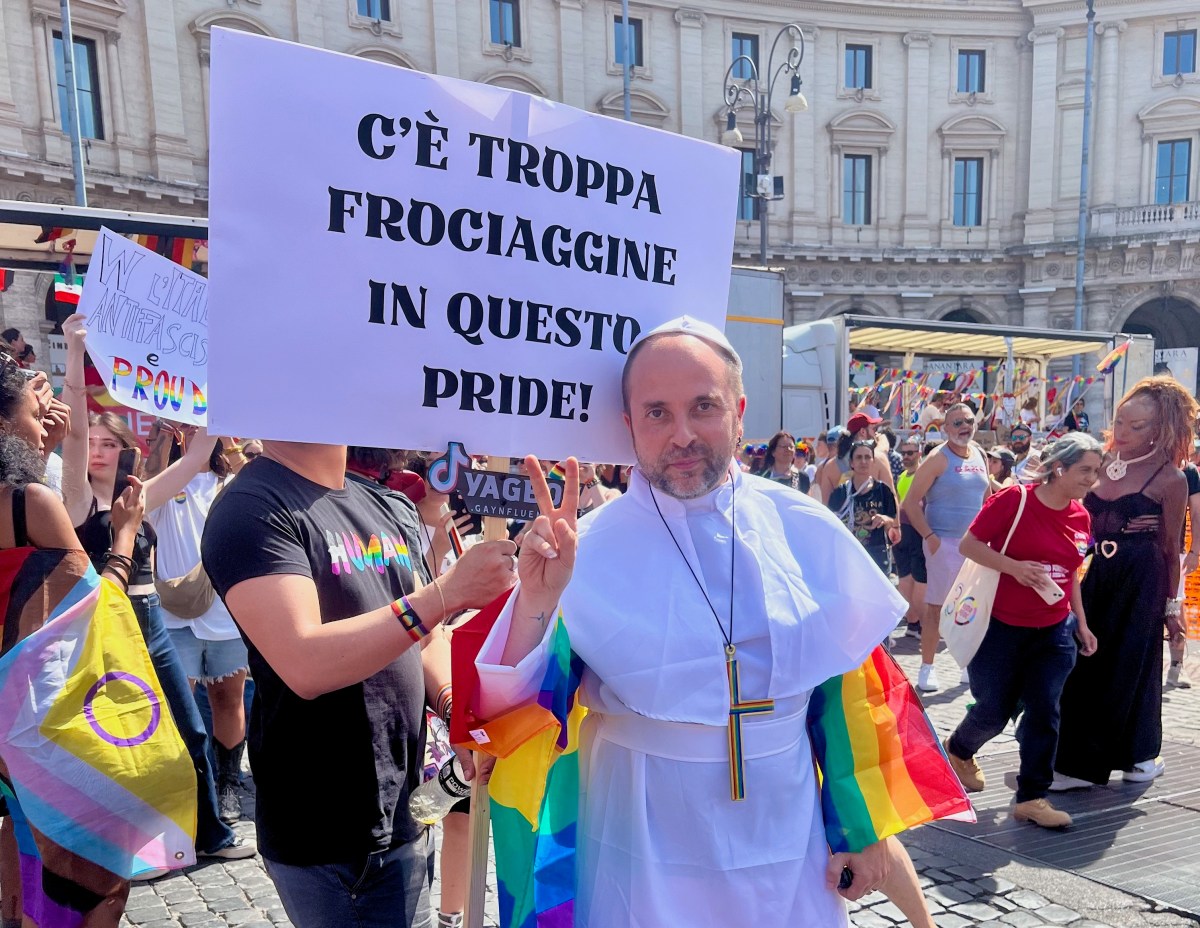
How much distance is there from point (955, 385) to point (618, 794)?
705 inches

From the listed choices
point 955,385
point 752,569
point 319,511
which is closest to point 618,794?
point 752,569

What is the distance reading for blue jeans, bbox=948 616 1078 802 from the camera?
4.12 meters

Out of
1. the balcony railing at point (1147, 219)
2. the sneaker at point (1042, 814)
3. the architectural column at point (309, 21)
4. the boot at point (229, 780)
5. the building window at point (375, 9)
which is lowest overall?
the sneaker at point (1042, 814)

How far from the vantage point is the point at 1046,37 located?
31.3m

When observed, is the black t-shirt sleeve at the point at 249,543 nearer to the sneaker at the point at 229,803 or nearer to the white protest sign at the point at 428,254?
the white protest sign at the point at 428,254

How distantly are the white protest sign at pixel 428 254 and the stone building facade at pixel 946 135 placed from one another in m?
27.7

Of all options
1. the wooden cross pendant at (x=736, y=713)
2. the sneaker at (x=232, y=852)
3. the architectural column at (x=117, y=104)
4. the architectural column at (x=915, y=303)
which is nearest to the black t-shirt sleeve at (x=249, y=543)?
the wooden cross pendant at (x=736, y=713)

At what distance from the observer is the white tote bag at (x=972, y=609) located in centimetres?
427

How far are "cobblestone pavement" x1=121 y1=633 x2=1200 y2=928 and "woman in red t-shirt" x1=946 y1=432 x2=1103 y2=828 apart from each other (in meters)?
0.48

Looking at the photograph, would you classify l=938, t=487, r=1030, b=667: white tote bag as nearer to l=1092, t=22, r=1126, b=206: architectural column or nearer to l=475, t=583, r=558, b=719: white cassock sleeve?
l=475, t=583, r=558, b=719: white cassock sleeve

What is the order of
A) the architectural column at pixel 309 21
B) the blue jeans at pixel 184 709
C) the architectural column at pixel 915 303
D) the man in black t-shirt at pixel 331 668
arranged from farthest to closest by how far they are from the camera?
the architectural column at pixel 915 303, the architectural column at pixel 309 21, the blue jeans at pixel 184 709, the man in black t-shirt at pixel 331 668

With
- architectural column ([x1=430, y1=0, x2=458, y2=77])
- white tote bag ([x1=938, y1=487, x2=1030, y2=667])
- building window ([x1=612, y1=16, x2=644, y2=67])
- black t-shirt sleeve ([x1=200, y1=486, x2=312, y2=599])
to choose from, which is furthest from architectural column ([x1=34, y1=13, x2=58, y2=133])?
black t-shirt sleeve ([x1=200, y1=486, x2=312, y2=599])

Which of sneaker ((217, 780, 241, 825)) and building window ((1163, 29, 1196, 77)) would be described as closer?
sneaker ((217, 780, 241, 825))

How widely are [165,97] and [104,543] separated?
22326mm
